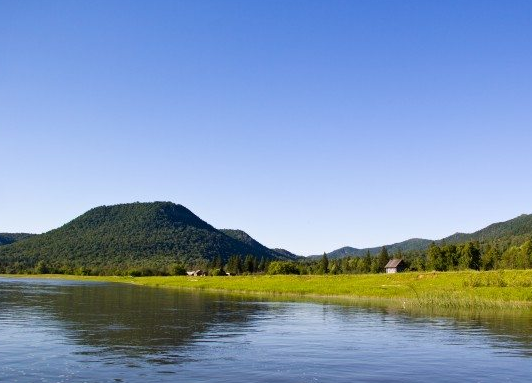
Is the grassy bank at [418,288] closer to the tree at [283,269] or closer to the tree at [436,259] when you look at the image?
the tree at [436,259]

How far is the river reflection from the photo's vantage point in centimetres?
2891

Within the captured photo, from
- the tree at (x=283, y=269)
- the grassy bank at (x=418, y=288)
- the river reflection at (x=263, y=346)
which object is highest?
the tree at (x=283, y=269)

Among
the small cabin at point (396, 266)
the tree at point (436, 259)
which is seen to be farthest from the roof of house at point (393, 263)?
the tree at point (436, 259)

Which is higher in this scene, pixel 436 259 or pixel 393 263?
pixel 436 259

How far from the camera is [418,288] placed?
88.3 metres

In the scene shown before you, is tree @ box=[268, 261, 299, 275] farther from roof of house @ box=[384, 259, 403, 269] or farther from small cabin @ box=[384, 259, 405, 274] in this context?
small cabin @ box=[384, 259, 405, 274]

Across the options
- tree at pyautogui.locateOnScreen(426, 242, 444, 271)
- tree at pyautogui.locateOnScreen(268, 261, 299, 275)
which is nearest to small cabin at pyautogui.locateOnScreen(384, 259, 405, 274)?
tree at pyautogui.locateOnScreen(426, 242, 444, 271)

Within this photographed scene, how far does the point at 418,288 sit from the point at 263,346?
56.0 metres

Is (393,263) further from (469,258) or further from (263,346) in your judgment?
(263,346)

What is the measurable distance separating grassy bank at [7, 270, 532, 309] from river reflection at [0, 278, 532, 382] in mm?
10071

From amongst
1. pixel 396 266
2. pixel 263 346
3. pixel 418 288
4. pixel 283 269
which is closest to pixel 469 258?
pixel 396 266

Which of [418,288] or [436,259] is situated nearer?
[418,288]

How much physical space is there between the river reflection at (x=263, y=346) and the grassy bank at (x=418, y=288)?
1007cm

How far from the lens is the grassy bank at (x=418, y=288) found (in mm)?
70750
